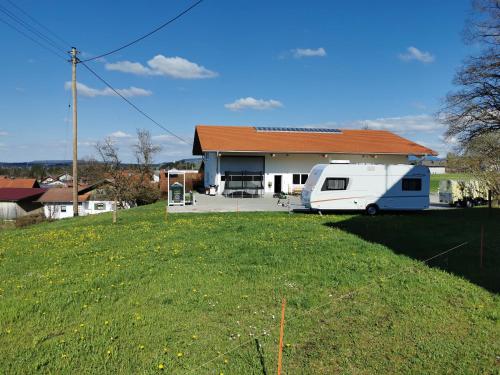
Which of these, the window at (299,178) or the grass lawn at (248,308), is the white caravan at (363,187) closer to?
the grass lawn at (248,308)

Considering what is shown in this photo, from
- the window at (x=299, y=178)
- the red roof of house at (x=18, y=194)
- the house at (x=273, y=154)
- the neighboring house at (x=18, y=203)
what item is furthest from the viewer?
the neighboring house at (x=18, y=203)

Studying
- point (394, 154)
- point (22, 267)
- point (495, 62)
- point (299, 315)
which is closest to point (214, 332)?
point (299, 315)

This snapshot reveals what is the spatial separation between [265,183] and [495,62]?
18881 mm

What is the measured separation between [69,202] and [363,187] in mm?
48981

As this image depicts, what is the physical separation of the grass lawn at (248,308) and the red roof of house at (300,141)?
75.4 feet

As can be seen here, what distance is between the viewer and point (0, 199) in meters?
53.4

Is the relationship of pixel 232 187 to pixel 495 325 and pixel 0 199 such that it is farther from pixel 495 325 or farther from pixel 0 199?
pixel 0 199

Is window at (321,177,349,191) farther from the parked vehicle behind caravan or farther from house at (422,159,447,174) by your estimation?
the parked vehicle behind caravan

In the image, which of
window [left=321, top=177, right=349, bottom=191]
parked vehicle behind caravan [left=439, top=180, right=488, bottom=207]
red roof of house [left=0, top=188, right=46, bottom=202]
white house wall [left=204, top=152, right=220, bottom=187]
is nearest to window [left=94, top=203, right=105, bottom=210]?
red roof of house [left=0, top=188, right=46, bottom=202]

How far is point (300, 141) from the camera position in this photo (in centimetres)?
3631

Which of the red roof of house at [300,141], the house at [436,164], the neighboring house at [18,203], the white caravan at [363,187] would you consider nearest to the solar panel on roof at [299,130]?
the red roof of house at [300,141]

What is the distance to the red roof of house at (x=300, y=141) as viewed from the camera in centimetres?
3322

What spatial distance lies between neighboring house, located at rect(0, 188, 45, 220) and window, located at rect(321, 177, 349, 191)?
49278mm

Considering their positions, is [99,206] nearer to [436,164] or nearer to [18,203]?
[18,203]
